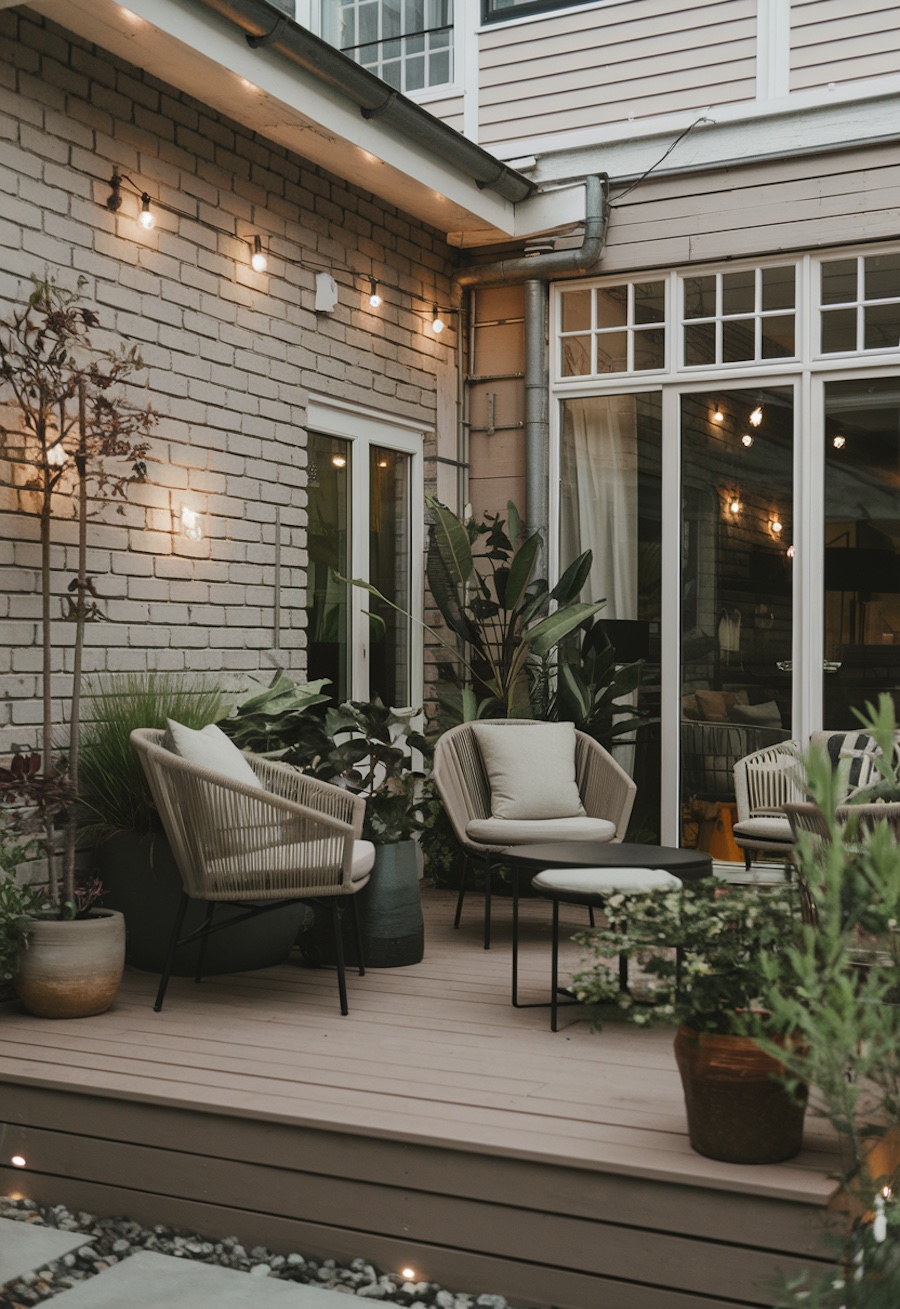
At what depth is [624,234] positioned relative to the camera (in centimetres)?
660

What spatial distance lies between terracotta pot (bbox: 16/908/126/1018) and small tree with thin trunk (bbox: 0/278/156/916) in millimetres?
126

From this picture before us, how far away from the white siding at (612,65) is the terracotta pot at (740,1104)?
16.4 feet

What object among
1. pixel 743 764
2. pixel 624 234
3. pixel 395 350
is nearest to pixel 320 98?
pixel 395 350

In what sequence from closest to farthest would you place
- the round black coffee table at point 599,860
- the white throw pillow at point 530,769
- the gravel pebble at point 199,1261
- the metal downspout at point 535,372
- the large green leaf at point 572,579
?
the gravel pebble at point 199,1261
the round black coffee table at point 599,860
the white throw pillow at point 530,769
the large green leaf at point 572,579
the metal downspout at point 535,372

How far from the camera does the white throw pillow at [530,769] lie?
5.42m

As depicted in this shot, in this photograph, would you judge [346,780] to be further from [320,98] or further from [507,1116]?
[320,98]

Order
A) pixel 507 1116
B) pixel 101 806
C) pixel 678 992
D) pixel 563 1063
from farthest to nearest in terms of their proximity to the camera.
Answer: pixel 101 806 → pixel 563 1063 → pixel 507 1116 → pixel 678 992

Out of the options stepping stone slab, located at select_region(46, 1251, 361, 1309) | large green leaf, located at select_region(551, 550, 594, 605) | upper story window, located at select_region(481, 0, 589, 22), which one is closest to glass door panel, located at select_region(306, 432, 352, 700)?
large green leaf, located at select_region(551, 550, 594, 605)

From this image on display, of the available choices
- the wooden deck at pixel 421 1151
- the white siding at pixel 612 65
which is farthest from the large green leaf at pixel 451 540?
the wooden deck at pixel 421 1151

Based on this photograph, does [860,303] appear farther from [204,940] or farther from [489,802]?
[204,940]

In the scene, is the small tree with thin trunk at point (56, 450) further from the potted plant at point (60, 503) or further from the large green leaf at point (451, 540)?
the large green leaf at point (451, 540)

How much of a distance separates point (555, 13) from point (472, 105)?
0.59 metres

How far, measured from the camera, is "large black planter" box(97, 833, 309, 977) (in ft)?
14.6

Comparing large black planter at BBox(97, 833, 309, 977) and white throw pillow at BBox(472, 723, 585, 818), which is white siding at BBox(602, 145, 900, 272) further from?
large black planter at BBox(97, 833, 309, 977)
